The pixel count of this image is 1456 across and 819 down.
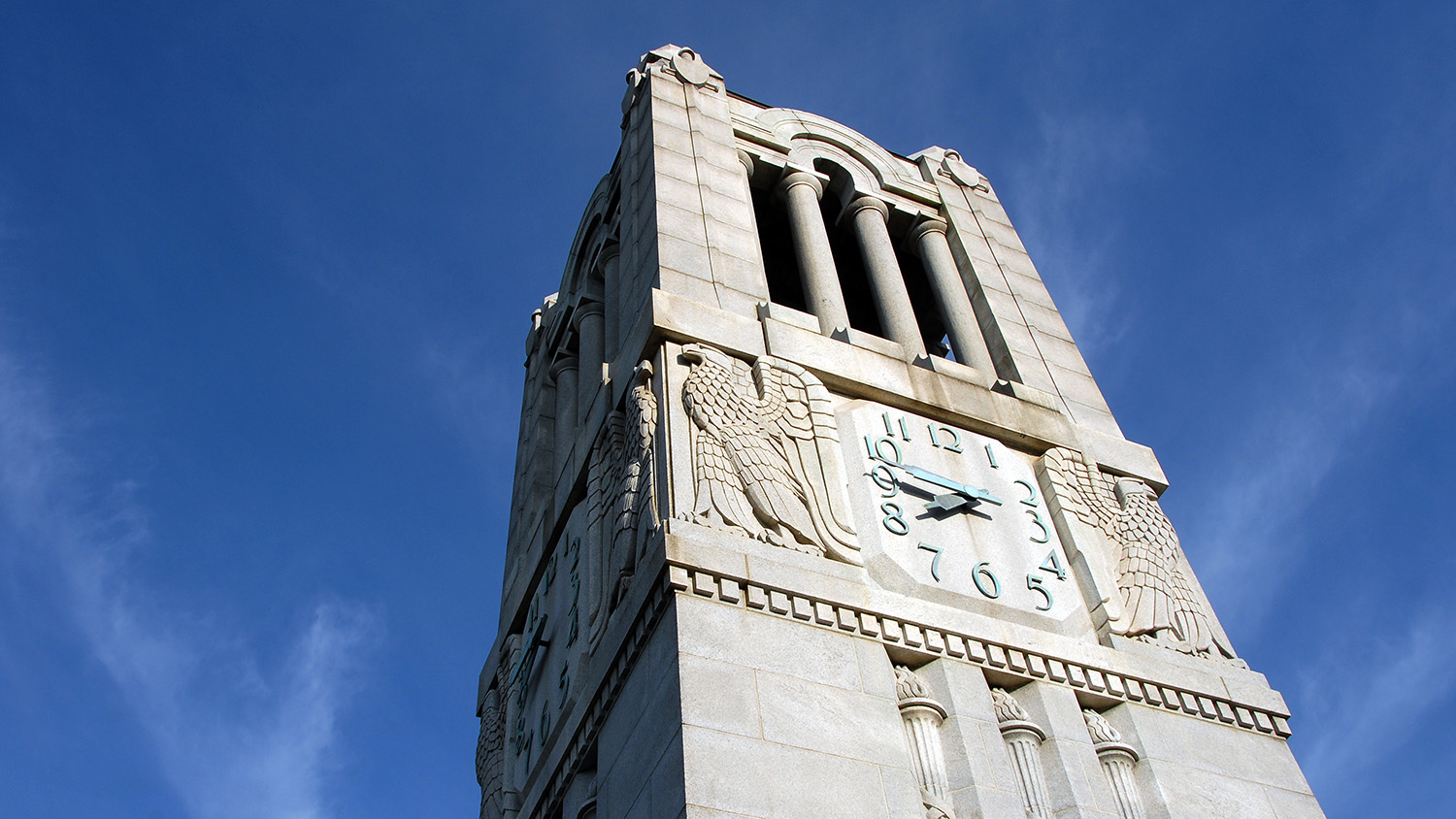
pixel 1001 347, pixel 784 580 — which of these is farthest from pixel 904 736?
pixel 1001 347

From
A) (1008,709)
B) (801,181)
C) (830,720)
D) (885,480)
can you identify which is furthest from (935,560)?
(801,181)

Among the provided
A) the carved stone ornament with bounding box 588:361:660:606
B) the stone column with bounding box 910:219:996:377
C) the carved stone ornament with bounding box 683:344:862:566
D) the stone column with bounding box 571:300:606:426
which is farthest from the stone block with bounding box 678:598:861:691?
the stone column with bounding box 571:300:606:426

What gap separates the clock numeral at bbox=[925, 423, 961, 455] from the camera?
1424 centimetres

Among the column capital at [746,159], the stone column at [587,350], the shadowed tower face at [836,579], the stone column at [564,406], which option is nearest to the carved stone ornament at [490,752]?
the shadowed tower face at [836,579]

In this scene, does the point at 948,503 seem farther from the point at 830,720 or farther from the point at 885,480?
the point at 830,720

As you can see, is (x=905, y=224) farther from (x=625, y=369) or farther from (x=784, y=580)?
(x=784, y=580)

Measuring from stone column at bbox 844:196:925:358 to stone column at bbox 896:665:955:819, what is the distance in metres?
5.77

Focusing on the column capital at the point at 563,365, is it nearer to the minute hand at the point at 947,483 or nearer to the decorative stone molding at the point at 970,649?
the minute hand at the point at 947,483

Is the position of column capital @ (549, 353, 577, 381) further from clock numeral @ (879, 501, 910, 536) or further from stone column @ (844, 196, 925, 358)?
clock numeral @ (879, 501, 910, 536)

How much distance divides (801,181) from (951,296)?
9.43 ft

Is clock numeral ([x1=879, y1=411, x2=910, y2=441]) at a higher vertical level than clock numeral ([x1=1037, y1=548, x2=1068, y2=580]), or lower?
higher

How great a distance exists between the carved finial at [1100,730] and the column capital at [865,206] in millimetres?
10046

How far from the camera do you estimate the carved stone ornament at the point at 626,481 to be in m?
12.2

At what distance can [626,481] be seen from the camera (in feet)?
42.7
